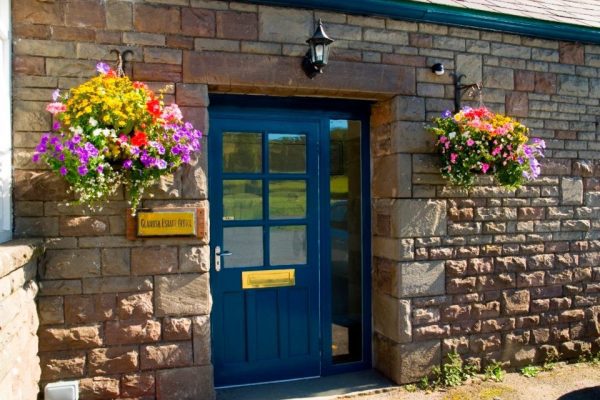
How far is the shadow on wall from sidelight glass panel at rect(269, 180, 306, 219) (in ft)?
8.71

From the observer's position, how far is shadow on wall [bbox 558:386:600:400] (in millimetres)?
3884

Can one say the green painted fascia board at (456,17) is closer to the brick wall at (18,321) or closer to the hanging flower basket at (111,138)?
the hanging flower basket at (111,138)

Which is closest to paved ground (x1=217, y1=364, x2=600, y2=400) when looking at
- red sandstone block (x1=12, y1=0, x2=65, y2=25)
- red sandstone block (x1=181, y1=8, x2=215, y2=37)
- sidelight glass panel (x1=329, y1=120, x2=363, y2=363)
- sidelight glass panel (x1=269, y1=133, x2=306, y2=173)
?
sidelight glass panel (x1=329, y1=120, x2=363, y2=363)

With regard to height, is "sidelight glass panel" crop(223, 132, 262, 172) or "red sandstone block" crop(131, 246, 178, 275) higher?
"sidelight glass panel" crop(223, 132, 262, 172)

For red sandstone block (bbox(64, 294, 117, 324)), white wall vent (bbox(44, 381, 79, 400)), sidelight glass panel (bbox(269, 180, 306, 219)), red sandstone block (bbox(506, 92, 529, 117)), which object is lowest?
white wall vent (bbox(44, 381, 79, 400))

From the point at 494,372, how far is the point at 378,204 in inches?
74.9

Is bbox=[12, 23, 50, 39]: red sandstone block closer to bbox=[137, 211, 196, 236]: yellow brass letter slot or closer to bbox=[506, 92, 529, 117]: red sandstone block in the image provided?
bbox=[137, 211, 196, 236]: yellow brass letter slot

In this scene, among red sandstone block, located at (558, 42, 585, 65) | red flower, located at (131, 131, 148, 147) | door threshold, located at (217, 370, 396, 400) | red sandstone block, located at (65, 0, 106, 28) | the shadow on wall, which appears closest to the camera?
red flower, located at (131, 131, 148, 147)

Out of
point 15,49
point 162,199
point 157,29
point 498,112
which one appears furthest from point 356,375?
point 15,49

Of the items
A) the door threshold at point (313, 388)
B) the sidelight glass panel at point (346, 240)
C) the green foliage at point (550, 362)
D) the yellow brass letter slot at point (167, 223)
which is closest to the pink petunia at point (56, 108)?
the yellow brass letter slot at point (167, 223)

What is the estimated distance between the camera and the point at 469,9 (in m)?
4.23

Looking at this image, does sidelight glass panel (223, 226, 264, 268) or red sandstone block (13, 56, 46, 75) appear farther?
sidelight glass panel (223, 226, 264, 268)

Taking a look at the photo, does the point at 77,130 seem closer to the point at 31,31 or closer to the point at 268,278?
the point at 31,31

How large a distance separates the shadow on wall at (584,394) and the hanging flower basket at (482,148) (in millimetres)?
1788
